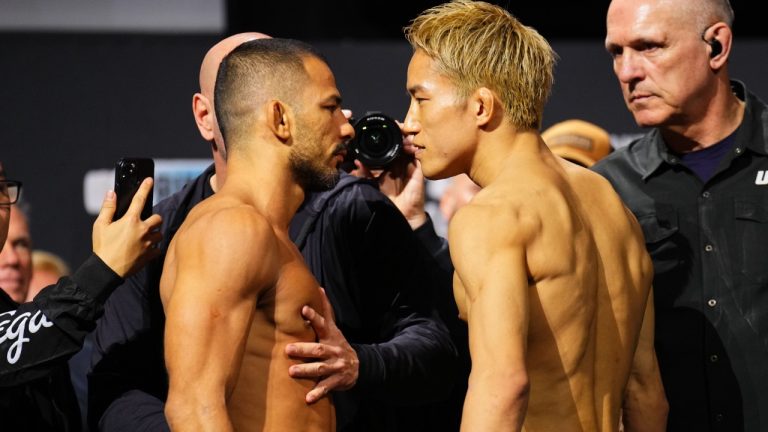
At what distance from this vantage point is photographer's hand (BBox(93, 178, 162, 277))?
7.79 feet

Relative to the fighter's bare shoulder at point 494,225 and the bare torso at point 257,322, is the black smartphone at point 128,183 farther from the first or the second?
the fighter's bare shoulder at point 494,225

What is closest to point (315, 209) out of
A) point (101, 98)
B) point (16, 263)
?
point (16, 263)

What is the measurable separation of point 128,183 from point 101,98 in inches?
88.5

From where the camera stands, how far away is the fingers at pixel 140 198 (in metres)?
2.40

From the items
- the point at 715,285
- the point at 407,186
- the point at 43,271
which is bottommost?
the point at 43,271

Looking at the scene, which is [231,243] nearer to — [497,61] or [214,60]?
[497,61]

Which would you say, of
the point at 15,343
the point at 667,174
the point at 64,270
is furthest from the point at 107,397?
the point at 64,270

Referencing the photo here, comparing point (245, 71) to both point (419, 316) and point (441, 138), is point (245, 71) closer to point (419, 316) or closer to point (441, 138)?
→ point (441, 138)

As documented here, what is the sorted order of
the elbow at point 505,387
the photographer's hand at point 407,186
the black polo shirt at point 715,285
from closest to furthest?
1. the elbow at point 505,387
2. the black polo shirt at point 715,285
3. the photographer's hand at point 407,186

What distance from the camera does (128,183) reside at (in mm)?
2439

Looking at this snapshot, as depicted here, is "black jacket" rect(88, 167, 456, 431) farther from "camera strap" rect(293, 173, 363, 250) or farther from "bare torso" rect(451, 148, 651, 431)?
"bare torso" rect(451, 148, 651, 431)

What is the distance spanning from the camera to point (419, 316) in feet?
8.88

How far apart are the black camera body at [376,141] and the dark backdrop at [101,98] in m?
1.63

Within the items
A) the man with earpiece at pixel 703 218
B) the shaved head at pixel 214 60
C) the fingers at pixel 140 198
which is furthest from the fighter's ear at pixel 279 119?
the man with earpiece at pixel 703 218
